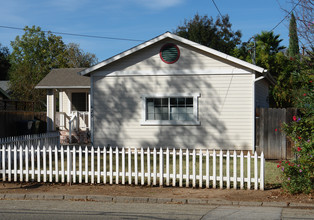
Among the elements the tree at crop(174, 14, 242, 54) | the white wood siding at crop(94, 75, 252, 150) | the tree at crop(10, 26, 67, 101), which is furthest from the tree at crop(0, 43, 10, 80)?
the white wood siding at crop(94, 75, 252, 150)

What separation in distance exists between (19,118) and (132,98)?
425 inches

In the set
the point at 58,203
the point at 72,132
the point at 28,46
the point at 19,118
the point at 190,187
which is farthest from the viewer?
the point at 28,46

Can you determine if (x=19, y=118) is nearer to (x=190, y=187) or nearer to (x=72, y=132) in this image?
(x=72, y=132)

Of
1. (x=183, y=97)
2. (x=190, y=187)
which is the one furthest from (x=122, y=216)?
(x=183, y=97)

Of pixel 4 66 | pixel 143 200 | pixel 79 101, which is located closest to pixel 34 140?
pixel 143 200

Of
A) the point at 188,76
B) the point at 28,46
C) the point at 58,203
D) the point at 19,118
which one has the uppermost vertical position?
the point at 28,46

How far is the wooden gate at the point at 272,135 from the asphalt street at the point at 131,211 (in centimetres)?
823

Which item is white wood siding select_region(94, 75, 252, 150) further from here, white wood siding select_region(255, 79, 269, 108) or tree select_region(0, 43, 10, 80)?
tree select_region(0, 43, 10, 80)

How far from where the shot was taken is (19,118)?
→ 82.7 feet

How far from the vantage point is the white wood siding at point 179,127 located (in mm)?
16688

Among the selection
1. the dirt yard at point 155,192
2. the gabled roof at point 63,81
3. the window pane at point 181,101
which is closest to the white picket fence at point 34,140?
→ the dirt yard at point 155,192

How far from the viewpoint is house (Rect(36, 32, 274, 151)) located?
16.7 metres

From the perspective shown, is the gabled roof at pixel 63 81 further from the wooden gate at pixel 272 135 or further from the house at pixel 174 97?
the wooden gate at pixel 272 135

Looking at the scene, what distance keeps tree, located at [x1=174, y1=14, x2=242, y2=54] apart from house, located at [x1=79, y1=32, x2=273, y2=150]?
109 ft
